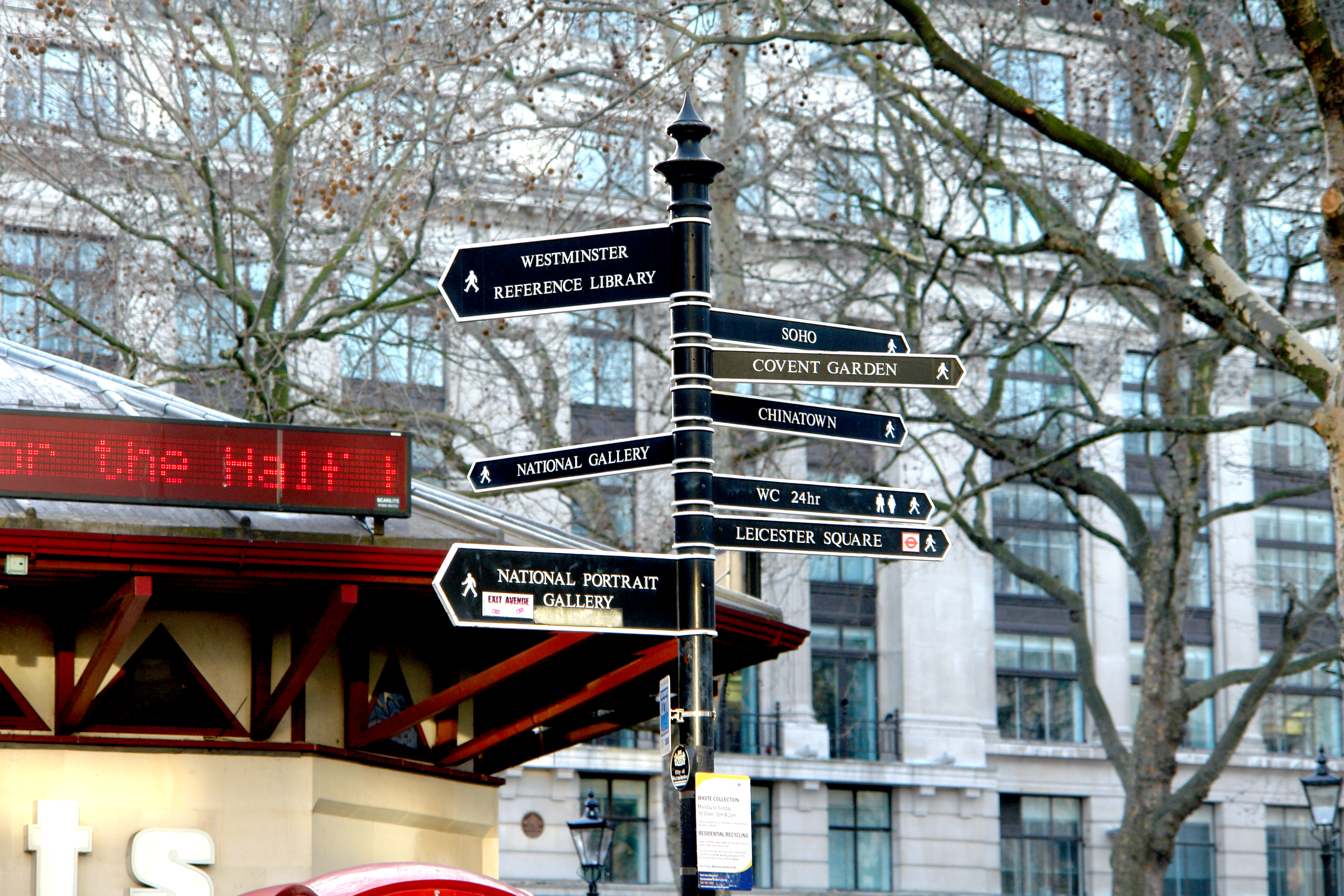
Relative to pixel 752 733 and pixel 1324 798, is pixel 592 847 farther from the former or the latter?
pixel 752 733

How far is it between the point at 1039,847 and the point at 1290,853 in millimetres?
6462

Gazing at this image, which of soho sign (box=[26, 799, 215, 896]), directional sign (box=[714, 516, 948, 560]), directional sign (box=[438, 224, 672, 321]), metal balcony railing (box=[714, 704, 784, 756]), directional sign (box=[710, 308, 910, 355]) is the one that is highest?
directional sign (box=[438, 224, 672, 321])

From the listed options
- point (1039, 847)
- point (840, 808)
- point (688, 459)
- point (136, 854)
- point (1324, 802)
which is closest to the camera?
point (688, 459)

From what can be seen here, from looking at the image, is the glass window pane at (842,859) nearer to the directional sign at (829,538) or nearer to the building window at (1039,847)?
the building window at (1039,847)

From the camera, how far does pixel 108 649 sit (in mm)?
9172

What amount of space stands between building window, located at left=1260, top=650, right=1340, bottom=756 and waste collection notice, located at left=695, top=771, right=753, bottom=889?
119ft

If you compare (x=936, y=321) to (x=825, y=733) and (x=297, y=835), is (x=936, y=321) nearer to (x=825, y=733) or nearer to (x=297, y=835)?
(x=297, y=835)

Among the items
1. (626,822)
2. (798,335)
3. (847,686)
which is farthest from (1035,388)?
(798,335)

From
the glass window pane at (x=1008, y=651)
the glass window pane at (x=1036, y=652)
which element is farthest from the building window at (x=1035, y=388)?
the glass window pane at (x=1036, y=652)

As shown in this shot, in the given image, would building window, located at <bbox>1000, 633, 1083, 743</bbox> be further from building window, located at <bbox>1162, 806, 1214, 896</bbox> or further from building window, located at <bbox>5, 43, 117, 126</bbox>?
building window, located at <bbox>5, 43, 117, 126</bbox>

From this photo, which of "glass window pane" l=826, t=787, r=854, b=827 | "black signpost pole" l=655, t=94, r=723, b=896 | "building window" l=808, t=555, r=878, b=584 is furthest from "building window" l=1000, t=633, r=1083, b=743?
"black signpost pole" l=655, t=94, r=723, b=896

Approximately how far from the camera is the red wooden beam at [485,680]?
983cm

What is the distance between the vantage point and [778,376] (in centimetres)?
708

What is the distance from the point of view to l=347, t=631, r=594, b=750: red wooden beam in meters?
9.83
